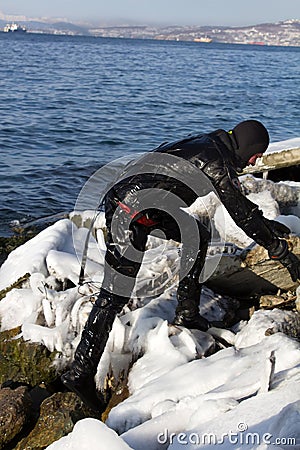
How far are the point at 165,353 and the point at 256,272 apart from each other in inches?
53.9

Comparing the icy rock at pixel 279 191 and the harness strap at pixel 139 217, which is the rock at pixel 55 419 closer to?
the harness strap at pixel 139 217

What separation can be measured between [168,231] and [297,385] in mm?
1459

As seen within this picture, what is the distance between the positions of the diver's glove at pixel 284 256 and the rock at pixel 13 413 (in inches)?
79.2

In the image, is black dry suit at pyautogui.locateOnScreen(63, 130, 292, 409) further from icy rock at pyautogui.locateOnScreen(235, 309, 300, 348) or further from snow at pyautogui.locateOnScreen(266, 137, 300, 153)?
snow at pyautogui.locateOnScreen(266, 137, 300, 153)

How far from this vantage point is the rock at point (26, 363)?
14.5ft

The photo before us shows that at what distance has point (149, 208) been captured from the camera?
3973mm

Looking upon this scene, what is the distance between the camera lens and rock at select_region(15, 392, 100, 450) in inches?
148

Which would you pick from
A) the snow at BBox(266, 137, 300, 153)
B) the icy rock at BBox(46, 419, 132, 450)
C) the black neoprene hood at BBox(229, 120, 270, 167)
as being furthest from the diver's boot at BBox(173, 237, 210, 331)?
the snow at BBox(266, 137, 300, 153)

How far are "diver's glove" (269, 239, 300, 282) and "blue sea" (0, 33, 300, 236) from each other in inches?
222

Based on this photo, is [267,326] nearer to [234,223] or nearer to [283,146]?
[234,223]

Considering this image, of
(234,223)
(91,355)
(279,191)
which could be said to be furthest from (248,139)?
(279,191)

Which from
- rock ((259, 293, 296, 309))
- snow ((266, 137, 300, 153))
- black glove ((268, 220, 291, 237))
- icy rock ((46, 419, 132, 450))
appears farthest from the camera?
snow ((266, 137, 300, 153))

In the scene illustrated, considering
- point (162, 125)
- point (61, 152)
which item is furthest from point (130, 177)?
point (162, 125)

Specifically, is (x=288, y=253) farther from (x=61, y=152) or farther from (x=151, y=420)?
(x=61, y=152)
